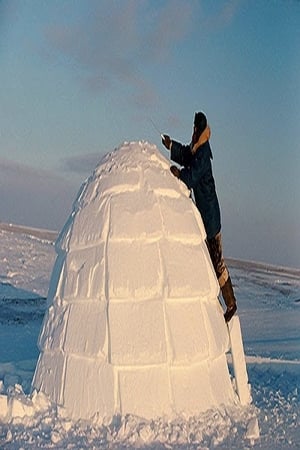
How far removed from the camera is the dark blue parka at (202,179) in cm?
296

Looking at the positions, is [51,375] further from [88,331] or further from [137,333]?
[137,333]

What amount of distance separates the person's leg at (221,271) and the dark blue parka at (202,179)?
0.15 feet

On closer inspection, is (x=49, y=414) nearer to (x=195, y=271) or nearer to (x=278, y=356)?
(x=195, y=271)

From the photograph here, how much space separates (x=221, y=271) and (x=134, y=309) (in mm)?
614

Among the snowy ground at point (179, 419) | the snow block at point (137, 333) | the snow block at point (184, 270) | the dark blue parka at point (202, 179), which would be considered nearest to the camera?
the snowy ground at point (179, 419)

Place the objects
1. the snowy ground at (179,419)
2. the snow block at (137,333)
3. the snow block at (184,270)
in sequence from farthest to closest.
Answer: the snow block at (184,270) → the snow block at (137,333) → the snowy ground at (179,419)

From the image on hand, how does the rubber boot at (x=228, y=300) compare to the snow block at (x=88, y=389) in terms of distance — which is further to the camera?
the rubber boot at (x=228, y=300)

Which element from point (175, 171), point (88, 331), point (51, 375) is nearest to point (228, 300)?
point (175, 171)

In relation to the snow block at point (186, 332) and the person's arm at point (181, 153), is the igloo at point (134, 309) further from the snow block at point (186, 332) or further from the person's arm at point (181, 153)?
the person's arm at point (181, 153)

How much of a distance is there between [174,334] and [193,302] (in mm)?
193

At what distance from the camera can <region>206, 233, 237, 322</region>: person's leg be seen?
3125 mm

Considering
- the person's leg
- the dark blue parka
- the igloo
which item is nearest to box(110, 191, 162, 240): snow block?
the igloo

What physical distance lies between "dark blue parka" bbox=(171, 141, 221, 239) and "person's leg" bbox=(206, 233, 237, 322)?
0.04 m

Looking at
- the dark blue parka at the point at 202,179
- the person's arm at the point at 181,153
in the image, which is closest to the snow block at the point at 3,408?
the dark blue parka at the point at 202,179
